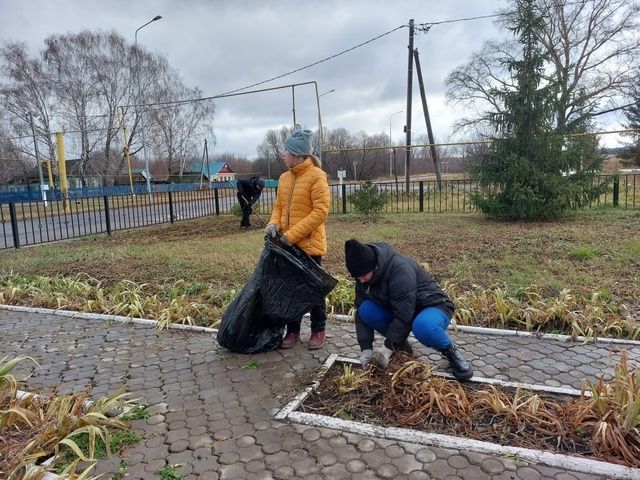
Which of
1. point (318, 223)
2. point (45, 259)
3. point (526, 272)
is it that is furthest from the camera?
point (45, 259)

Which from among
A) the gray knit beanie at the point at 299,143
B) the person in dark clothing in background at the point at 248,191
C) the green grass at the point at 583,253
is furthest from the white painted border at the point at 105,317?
the person in dark clothing in background at the point at 248,191

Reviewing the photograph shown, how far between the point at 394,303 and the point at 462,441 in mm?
845

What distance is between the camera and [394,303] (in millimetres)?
2879

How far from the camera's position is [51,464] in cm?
233

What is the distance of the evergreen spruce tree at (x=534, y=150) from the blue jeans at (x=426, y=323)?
7.92m

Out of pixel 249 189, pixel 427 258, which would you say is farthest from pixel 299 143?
pixel 249 189

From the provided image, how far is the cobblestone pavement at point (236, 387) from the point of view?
2.27 m

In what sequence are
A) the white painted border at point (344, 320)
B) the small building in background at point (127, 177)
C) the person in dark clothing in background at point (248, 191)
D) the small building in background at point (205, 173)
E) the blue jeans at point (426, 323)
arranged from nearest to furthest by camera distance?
1. the blue jeans at point (426, 323)
2. the white painted border at point (344, 320)
3. the person in dark clothing in background at point (248, 191)
4. the small building in background at point (127, 177)
5. the small building in background at point (205, 173)

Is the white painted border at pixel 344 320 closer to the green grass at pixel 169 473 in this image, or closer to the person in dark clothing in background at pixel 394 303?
the person in dark clothing in background at pixel 394 303

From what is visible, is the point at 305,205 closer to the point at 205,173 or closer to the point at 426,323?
the point at 426,323

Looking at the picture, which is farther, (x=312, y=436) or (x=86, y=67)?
(x=86, y=67)

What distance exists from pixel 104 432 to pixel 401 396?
5.56 ft

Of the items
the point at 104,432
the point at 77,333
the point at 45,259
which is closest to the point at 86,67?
the point at 45,259

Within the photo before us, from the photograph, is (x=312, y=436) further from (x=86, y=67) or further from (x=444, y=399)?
(x=86, y=67)
